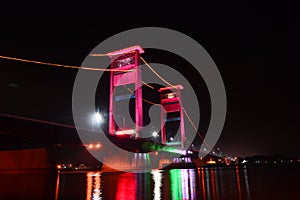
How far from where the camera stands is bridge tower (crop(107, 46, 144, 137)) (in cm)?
3706


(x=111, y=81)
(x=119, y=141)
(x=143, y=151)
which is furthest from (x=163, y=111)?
(x=119, y=141)

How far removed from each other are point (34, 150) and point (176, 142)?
115 ft

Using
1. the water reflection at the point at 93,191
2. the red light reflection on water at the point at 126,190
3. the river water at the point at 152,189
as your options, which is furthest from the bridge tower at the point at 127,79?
the red light reflection on water at the point at 126,190

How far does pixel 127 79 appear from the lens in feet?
130

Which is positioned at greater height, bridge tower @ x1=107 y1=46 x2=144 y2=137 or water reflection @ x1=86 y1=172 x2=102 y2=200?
bridge tower @ x1=107 y1=46 x2=144 y2=137

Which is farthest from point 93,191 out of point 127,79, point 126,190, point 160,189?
point 127,79

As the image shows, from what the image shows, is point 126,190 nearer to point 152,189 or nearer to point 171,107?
point 152,189

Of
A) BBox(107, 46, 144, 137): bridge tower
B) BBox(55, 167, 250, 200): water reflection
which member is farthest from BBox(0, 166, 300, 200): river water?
BBox(107, 46, 144, 137): bridge tower

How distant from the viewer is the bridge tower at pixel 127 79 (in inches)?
1459

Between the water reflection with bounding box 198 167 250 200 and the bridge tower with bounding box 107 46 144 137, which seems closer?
the water reflection with bounding box 198 167 250 200

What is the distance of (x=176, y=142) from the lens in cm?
5819

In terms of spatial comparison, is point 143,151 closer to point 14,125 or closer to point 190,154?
point 14,125

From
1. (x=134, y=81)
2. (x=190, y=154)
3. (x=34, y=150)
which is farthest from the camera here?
(x=190, y=154)

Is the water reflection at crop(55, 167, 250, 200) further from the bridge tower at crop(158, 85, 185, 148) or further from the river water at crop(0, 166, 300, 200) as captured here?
the bridge tower at crop(158, 85, 185, 148)
